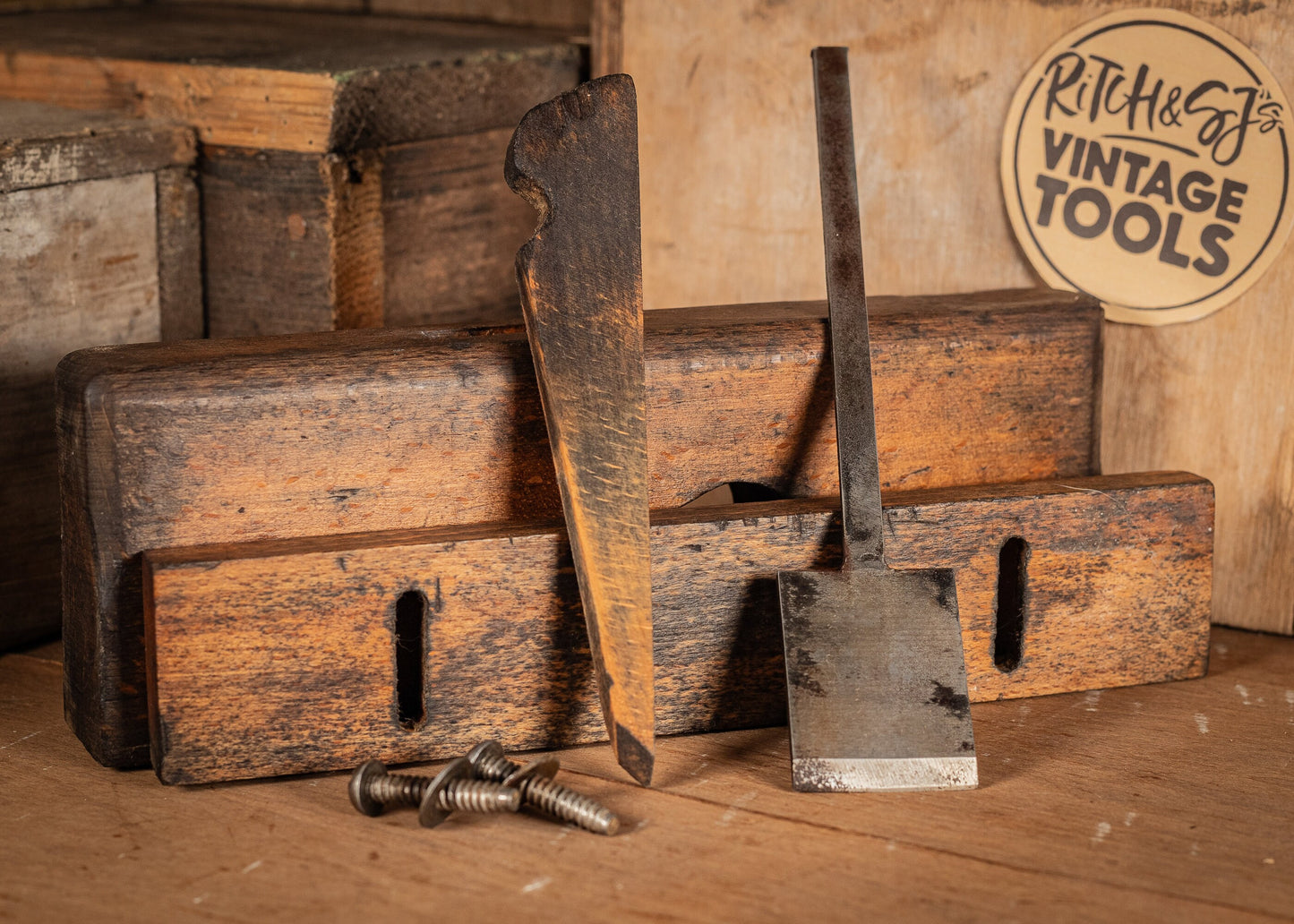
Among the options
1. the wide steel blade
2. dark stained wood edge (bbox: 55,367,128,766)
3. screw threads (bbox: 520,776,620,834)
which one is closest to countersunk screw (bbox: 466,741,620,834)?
screw threads (bbox: 520,776,620,834)

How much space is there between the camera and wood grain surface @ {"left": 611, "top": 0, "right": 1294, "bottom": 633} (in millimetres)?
1423

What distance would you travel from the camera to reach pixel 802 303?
1358 mm

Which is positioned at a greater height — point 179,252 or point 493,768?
point 179,252

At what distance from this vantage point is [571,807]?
100cm

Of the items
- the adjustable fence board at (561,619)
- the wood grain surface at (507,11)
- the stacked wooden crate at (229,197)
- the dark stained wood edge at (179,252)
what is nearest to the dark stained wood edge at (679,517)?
the adjustable fence board at (561,619)

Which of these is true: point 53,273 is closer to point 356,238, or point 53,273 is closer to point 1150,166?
point 356,238

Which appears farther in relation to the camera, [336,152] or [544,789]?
[336,152]

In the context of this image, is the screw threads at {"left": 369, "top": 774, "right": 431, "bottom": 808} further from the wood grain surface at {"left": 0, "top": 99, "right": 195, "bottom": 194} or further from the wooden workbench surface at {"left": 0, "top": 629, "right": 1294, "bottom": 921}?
the wood grain surface at {"left": 0, "top": 99, "right": 195, "bottom": 194}

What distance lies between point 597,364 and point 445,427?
14cm

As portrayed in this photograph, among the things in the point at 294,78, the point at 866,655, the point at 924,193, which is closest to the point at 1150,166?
the point at 924,193

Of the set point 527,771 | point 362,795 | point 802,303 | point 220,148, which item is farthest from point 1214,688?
point 220,148

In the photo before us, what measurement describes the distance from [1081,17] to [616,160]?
1.96 ft

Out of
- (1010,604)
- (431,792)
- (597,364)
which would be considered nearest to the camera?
(431,792)

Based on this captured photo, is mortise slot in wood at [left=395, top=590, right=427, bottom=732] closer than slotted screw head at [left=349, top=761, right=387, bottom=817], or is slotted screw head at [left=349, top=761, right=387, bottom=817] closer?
slotted screw head at [left=349, top=761, right=387, bottom=817]
